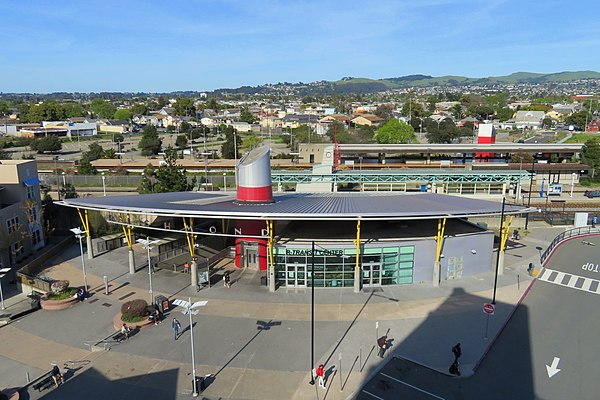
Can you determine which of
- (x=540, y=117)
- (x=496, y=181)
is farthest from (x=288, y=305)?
(x=540, y=117)

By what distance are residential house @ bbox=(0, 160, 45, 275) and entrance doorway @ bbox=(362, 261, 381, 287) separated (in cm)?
2583

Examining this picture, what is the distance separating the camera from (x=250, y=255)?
3047cm

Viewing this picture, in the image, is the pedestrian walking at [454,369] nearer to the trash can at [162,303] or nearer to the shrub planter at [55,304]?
the trash can at [162,303]

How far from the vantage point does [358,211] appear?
85.5 feet

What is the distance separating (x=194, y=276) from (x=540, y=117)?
526 feet

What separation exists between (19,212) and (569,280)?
4175 cm

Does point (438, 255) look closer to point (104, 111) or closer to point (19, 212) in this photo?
point (19, 212)

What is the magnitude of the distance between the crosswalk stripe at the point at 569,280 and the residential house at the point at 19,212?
1527 inches

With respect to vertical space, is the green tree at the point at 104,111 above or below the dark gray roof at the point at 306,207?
above

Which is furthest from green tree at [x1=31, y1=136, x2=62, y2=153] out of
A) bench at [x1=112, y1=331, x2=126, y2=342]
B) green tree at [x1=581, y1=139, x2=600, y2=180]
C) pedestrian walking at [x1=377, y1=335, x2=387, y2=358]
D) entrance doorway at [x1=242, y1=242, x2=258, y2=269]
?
green tree at [x1=581, y1=139, x2=600, y2=180]

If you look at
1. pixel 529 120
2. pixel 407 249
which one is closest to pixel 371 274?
pixel 407 249

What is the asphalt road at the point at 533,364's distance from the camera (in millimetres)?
17312

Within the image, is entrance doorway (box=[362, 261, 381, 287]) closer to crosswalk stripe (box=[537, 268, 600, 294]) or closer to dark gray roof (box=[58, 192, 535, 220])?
dark gray roof (box=[58, 192, 535, 220])

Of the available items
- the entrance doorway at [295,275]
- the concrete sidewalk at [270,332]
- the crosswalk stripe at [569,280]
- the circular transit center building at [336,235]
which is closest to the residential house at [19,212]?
the concrete sidewalk at [270,332]
